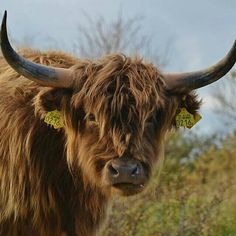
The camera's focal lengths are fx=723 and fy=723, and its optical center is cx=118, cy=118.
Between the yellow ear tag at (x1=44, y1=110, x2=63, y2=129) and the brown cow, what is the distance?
0.15ft

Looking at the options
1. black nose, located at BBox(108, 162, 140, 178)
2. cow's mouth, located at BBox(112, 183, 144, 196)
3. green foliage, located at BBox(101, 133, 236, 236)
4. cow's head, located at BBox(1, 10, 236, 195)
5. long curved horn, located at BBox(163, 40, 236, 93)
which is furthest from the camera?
green foliage, located at BBox(101, 133, 236, 236)

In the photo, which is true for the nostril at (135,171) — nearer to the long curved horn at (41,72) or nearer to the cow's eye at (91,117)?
the cow's eye at (91,117)

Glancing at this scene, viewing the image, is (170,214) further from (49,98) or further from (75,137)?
→ (49,98)

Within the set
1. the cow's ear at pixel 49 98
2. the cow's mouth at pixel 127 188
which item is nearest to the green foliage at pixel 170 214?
the cow's ear at pixel 49 98

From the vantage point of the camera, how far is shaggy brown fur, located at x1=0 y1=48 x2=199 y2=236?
6734 millimetres

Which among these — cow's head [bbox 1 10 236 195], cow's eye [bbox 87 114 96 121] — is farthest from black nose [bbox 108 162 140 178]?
cow's eye [bbox 87 114 96 121]

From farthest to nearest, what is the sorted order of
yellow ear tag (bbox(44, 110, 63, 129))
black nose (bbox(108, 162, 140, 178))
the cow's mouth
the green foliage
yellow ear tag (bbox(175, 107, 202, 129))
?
the green foliage < yellow ear tag (bbox(175, 107, 202, 129)) < yellow ear tag (bbox(44, 110, 63, 129)) < the cow's mouth < black nose (bbox(108, 162, 140, 178))

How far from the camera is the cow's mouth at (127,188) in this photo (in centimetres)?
644

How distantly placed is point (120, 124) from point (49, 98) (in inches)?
33.9

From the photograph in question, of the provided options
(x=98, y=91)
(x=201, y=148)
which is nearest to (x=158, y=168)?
(x=98, y=91)

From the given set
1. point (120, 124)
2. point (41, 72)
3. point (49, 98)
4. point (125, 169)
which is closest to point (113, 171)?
point (125, 169)

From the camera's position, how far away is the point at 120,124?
21.9ft

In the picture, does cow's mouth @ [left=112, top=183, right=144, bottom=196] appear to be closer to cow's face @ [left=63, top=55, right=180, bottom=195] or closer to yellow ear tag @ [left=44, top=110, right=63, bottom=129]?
cow's face @ [left=63, top=55, right=180, bottom=195]

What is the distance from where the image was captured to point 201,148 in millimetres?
32469
